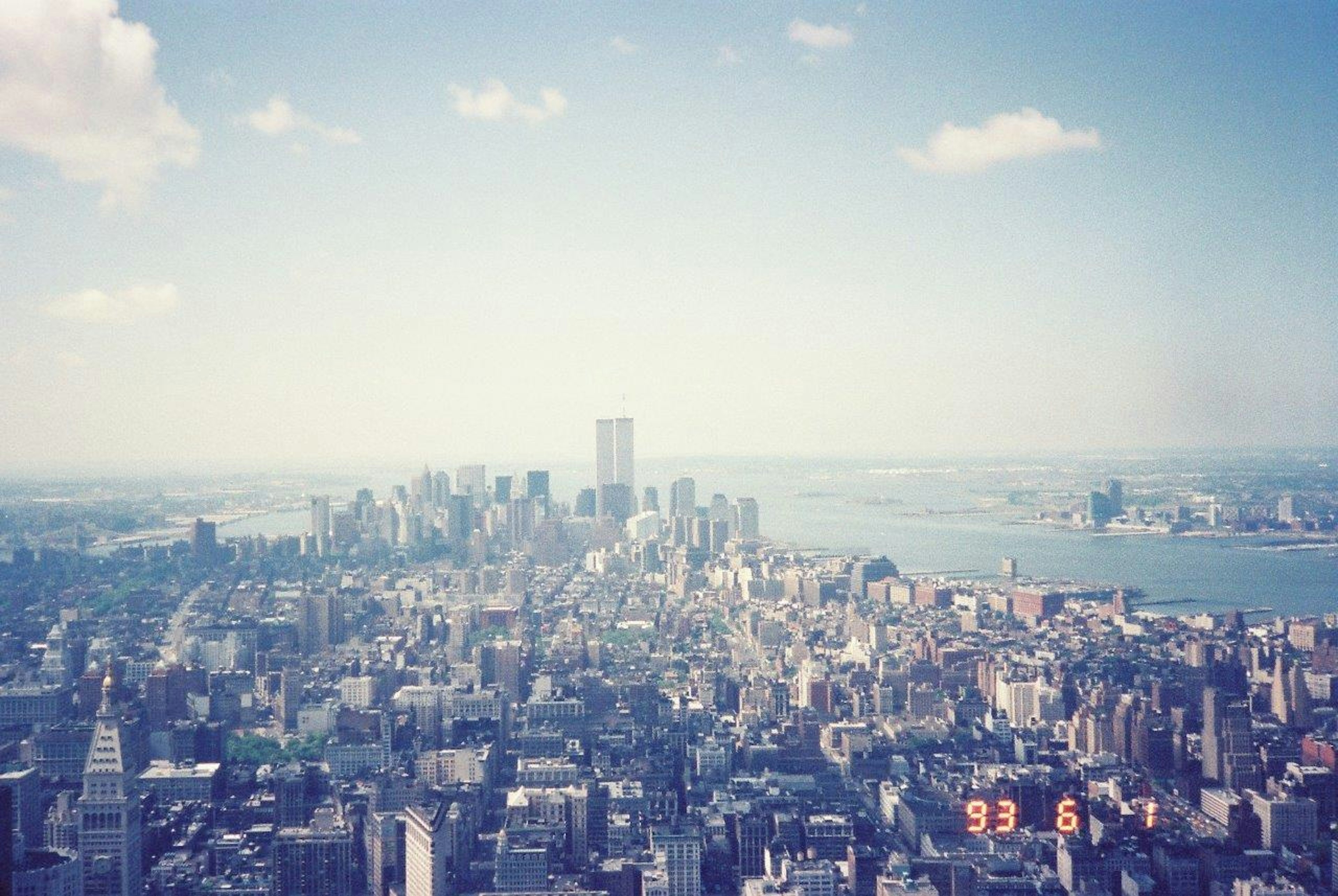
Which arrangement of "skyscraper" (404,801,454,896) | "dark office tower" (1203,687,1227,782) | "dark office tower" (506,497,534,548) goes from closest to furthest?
"skyscraper" (404,801,454,896), "dark office tower" (1203,687,1227,782), "dark office tower" (506,497,534,548)

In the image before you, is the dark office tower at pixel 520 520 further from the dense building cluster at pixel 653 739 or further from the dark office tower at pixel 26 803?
the dark office tower at pixel 26 803

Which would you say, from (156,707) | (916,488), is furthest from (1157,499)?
(156,707)

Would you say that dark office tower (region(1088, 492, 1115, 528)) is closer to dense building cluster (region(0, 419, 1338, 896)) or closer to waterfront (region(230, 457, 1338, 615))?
waterfront (region(230, 457, 1338, 615))

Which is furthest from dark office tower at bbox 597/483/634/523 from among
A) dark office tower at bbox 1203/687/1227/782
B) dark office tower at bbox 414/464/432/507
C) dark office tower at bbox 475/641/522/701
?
dark office tower at bbox 1203/687/1227/782

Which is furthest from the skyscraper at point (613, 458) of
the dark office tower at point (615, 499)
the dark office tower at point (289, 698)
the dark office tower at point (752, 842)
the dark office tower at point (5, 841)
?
the dark office tower at point (5, 841)

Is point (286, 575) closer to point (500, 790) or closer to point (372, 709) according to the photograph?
point (372, 709)

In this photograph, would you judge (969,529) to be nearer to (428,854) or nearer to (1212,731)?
(1212,731)
